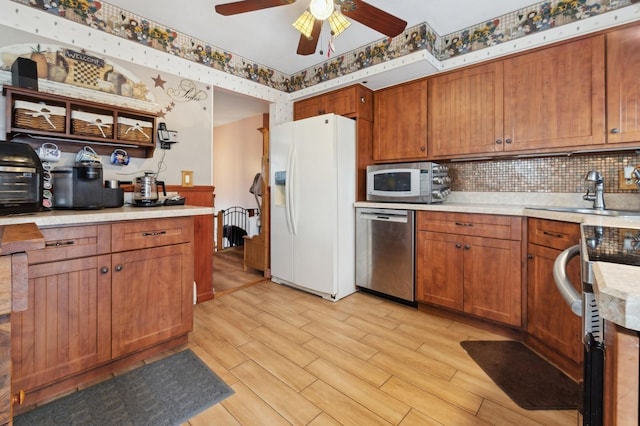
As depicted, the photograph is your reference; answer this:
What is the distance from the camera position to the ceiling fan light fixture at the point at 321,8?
162 cm

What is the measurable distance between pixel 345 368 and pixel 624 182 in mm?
2356

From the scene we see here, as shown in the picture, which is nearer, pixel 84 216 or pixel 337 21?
pixel 84 216

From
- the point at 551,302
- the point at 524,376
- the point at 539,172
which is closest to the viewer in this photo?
the point at 524,376

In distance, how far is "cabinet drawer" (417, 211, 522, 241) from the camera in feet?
6.83

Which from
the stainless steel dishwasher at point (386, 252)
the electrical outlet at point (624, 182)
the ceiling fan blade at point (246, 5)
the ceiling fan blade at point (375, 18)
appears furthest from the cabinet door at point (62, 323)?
the electrical outlet at point (624, 182)

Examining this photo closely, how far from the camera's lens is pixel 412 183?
8.71ft

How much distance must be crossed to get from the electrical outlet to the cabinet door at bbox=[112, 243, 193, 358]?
121 inches

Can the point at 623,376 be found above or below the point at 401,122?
below

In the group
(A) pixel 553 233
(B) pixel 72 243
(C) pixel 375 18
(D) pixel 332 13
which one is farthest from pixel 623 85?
(B) pixel 72 243

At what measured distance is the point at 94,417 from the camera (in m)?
1.37

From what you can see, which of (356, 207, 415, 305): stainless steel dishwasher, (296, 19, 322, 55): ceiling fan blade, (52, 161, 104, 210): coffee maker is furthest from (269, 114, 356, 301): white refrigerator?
(52, 161, 104, 210): coffee maker

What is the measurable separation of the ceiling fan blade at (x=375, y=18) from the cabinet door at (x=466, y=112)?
981mm

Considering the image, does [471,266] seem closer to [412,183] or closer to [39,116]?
[412,183]

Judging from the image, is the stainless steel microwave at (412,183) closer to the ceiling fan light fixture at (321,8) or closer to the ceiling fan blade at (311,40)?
the ceiling fan blade at (311,40)
